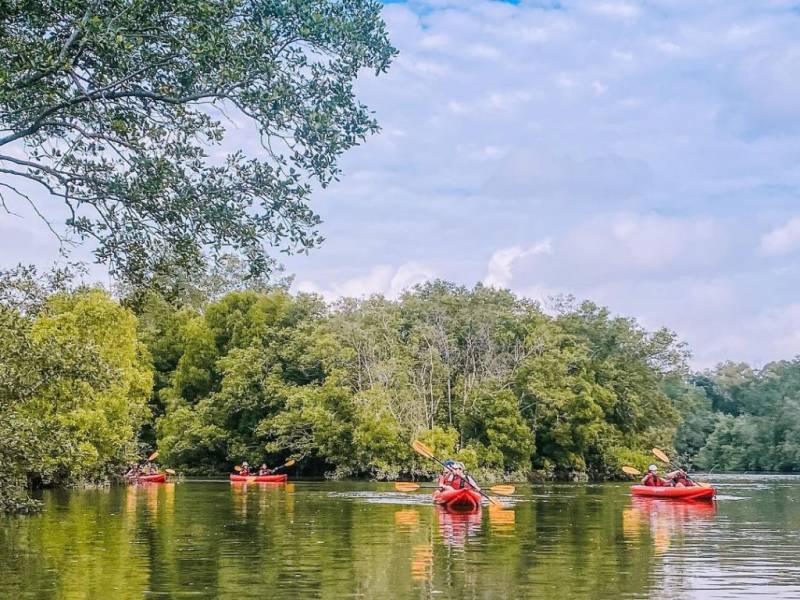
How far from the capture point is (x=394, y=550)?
59.9 feet

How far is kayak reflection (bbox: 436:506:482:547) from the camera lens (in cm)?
2026

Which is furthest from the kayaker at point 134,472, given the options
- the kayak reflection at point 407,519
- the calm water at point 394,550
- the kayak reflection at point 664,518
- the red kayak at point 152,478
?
the kayak reflection at point 664,518

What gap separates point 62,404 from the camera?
32562mm

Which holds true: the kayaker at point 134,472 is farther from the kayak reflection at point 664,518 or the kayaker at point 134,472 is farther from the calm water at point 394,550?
the kayak reflection at point 664,518

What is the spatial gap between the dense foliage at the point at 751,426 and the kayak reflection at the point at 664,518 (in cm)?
3747

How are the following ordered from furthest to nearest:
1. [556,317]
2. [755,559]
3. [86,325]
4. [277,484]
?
[556,317] → [277,484] → [86,325] → [755,559]

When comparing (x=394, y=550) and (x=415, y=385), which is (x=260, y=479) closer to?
(x=415, y=385)

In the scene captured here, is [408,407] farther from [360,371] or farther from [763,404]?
[763,404]

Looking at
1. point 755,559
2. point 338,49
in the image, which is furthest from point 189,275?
point 755,559

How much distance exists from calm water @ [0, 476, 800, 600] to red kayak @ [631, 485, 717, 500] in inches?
81.4

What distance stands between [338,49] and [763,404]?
257 feet

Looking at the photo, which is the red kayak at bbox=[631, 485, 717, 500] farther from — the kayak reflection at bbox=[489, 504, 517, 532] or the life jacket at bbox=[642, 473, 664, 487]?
the kayak reflection at bbox=[489, 504, 517, 532]

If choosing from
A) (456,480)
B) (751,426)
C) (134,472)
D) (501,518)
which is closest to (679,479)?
(456,480)

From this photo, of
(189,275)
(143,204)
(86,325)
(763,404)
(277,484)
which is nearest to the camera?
(143,204)
